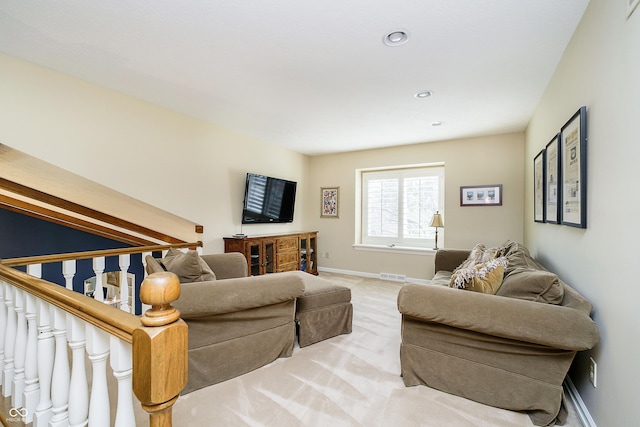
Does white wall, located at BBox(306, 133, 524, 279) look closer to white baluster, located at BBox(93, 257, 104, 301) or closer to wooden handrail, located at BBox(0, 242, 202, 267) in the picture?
wooden handrail, located at BBox(0, 242, 202, 267)

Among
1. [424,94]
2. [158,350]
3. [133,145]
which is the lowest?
[158,350]

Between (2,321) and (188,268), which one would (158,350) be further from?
(188,268)

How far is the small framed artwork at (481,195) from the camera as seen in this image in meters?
4.21

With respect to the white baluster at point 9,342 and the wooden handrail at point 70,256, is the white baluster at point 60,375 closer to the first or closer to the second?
the white baluster at point 9,342

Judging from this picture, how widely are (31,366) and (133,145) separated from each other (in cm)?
237

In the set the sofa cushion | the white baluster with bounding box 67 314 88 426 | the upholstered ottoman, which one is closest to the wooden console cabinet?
the upholstered ottoman

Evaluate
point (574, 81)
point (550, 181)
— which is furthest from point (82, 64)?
point (550, 181)

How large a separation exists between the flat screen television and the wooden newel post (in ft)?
11.7

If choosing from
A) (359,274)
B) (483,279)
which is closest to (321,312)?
(483,279)

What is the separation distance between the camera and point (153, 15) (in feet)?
5.75

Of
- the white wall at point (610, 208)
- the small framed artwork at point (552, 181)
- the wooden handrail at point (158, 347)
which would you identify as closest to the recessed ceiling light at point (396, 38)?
the white wall at point (610, 208)

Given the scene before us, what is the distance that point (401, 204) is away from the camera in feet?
16.9

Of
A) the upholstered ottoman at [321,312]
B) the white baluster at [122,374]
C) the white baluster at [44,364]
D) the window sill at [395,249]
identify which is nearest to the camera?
the white baluster at [122,374]

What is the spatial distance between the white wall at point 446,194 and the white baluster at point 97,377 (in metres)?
4.55
